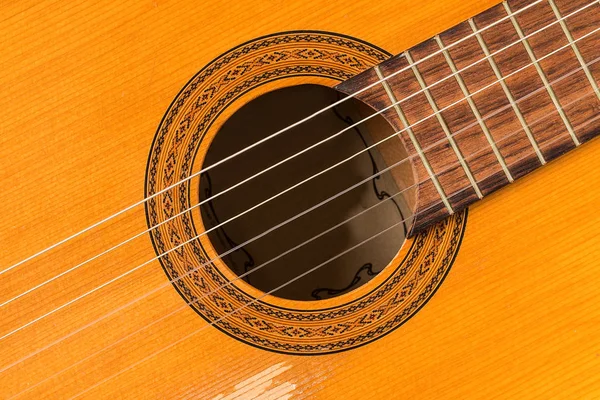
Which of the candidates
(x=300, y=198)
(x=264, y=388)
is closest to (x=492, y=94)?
(x=300, y=198)

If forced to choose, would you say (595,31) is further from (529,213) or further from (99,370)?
(99,370)

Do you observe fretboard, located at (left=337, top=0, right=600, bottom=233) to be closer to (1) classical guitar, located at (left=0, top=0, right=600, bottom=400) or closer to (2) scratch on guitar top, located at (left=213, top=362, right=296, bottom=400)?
(1) classical guitar, located at (left=0, top=0, right=600, bottom=400)

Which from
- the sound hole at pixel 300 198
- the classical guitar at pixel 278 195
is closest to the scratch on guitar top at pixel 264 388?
the classical guitar at pixel 278 195

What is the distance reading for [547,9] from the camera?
1.00m

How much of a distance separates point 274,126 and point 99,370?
61 cm

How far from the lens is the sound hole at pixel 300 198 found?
1.32 m

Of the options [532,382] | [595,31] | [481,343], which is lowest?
[532,382]

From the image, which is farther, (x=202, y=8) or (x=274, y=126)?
(x=274, y=126)

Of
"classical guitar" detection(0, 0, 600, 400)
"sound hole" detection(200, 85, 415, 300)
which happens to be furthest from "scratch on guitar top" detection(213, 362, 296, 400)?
"sound hole" detection(200, 85, 415, 300)

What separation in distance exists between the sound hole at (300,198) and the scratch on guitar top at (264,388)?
0.99 feet


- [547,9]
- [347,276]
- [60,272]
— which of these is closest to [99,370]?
[60,272]

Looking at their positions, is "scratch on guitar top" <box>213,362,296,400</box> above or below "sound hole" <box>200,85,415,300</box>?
below

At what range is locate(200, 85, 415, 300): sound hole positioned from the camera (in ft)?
4.33

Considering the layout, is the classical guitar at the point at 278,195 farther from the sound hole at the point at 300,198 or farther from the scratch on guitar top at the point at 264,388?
the sound hole at the point at 300,198
